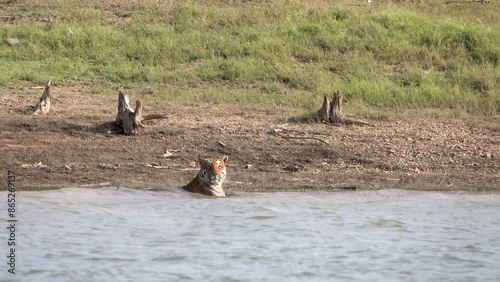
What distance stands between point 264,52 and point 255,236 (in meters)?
5.71

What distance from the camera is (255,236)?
7.49m

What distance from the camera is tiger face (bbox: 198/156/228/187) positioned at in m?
8.31

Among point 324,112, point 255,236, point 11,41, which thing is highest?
point 11,41

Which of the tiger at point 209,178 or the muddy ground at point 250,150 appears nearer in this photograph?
the tiger at point 209,178

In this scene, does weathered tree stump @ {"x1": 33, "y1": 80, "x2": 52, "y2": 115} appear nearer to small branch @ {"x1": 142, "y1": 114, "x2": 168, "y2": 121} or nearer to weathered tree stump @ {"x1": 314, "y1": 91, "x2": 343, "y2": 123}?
small branch @ {"x1": 142, "y1": 114, "x2": 168, "y2": 121}

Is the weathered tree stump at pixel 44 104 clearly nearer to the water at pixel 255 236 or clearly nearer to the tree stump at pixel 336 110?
the water at pixel 255 236

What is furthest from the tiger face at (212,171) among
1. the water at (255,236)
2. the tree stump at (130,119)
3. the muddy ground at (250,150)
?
the tree stump at (130,119)

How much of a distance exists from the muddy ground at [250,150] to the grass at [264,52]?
0.86 m

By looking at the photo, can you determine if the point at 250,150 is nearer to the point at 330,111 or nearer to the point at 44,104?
the point at 330,111

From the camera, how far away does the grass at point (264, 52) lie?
11500 mm

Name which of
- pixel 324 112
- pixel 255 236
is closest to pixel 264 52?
pixel 324 112

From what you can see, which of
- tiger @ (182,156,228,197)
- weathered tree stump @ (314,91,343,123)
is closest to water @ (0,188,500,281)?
tiger @ (182,156,228,197)

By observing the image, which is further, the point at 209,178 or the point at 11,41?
the point at 11,41

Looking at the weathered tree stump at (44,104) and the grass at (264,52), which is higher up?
the grass at (264,52)
